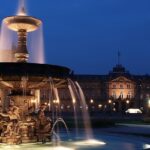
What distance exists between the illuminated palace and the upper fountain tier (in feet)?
345

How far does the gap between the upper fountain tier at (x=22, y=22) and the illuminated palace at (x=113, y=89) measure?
105 meters

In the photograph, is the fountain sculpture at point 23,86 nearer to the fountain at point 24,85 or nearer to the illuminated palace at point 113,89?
the fountain at point 24,85

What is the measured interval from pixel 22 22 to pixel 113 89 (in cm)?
11430

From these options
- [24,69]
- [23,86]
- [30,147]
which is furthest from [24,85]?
[30,147]

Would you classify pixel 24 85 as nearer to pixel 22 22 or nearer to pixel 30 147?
pixel 22 22

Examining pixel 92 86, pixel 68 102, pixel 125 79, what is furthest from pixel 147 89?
pixel 68 102

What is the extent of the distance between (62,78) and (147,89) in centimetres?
11501

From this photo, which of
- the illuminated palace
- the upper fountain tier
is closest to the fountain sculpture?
the upper fountain tier

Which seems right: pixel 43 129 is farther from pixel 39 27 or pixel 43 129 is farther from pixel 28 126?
pixel 39 27

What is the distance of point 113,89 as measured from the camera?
127875 mm

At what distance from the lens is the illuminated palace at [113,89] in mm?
122312

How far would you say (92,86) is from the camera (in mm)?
124125

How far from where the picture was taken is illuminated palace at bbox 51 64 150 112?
12231 cm

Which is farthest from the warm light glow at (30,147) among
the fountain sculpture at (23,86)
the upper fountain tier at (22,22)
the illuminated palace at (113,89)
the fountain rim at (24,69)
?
the illuminated palace at (113,89)
